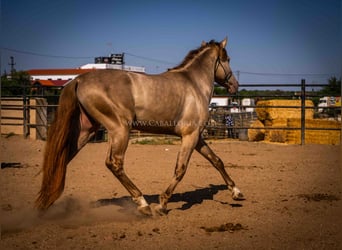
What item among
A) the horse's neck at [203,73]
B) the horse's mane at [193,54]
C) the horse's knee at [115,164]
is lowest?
the horse's knee at [115,164]

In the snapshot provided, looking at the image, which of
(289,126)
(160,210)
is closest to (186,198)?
(160,210)

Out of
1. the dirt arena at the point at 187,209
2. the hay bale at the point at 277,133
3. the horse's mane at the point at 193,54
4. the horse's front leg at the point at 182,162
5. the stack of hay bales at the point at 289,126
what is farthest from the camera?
the hay bale at the point at 277,133

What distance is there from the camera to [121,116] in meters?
4.11

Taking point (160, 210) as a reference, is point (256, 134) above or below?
above

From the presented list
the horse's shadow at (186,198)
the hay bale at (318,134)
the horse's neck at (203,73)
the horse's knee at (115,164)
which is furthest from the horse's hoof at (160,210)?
the hay bale at (318,134)

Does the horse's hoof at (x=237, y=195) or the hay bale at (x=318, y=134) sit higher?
the hay bale at (x=318, y=134)

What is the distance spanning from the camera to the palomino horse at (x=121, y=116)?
4.09m

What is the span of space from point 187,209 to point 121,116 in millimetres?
1422

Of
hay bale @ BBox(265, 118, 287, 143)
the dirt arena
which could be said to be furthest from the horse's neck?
hay bale @ BBox(265, 118, 287, 143)

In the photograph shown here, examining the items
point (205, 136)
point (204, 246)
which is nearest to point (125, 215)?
point (204, 246)

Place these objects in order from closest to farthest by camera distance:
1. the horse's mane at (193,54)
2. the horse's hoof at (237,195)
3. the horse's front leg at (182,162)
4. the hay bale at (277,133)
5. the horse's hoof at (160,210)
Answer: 1. the horse's hoof at (160,210)
2. the horse's front leg at (182,162)
3. the horse's hoof at (237,195)
4. the horse's mane at (193,54)
5. the hay bale at (277,133)

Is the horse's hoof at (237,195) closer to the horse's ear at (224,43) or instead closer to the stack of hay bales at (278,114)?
the horse's ear at (224,43)

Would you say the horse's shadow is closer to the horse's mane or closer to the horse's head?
the horse's head

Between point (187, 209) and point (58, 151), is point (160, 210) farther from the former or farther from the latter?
point (58, 151)
